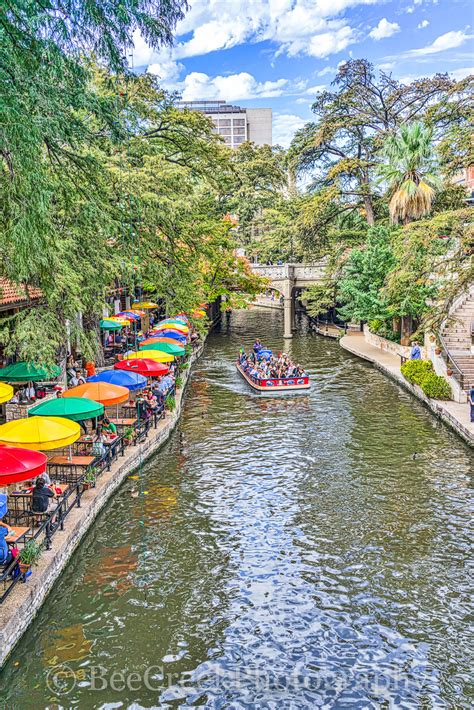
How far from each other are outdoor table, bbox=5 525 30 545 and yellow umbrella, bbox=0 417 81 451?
1.98 meters

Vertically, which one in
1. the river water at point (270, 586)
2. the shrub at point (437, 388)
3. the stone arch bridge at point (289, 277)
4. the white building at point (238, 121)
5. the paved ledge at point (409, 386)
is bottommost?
the river water at point (270, 586)

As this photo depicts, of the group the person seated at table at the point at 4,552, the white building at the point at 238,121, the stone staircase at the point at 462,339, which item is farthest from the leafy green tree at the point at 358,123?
the white building at the point at 238,121

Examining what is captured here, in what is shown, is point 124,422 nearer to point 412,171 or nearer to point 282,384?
point 282,384

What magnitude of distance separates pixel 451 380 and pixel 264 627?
19.2m

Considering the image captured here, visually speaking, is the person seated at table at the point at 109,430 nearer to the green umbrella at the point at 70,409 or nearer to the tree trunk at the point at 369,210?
the green umbrella at the point at 70,409

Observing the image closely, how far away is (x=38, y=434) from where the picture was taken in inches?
600

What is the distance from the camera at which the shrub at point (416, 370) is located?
1227 inches

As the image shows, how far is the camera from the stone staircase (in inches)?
1147

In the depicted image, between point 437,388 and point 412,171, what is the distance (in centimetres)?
1646

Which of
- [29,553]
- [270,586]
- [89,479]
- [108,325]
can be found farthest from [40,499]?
[108,325]

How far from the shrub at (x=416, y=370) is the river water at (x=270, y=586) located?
7.46 metres

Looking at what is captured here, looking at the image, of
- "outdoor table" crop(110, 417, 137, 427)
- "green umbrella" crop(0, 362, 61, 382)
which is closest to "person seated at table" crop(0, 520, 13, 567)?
"green umbrella" crop(0, 362, 61, 382)

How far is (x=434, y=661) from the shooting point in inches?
434

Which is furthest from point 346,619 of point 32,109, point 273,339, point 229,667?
point 273,339
